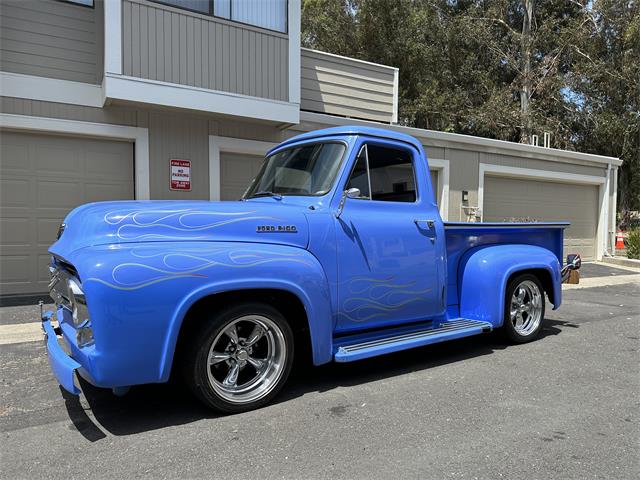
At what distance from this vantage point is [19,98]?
7.74m

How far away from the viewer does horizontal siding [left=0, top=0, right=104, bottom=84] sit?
7.82 m

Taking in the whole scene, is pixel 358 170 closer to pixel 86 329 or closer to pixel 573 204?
pixel 86 329

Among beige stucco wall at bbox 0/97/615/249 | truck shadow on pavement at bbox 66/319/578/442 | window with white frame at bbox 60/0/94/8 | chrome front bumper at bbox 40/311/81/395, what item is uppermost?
window with white frame at bbox 60/0/94/8

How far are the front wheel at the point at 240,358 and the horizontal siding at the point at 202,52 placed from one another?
5.82 m

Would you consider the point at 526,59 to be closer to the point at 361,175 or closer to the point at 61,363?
the point at 361,175

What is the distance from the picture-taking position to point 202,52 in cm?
840

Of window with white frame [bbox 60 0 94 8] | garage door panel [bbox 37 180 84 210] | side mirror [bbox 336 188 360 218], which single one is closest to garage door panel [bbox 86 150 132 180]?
garage door panel [bbox 37 180 84 210]

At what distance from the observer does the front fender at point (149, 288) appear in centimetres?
300

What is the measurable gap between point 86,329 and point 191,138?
628cm

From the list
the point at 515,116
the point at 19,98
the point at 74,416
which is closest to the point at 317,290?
the point at 74,416

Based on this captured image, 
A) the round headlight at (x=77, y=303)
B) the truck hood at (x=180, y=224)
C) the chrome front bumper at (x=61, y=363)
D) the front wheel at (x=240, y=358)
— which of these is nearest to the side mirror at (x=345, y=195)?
the truck hood at (x=180, y=224)

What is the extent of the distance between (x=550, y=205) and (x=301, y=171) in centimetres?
1254

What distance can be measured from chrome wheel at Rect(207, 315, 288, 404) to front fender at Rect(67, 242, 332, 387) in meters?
0.33

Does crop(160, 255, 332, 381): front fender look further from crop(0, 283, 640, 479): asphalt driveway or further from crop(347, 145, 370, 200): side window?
crop(347, 145, 370, 200): side window
